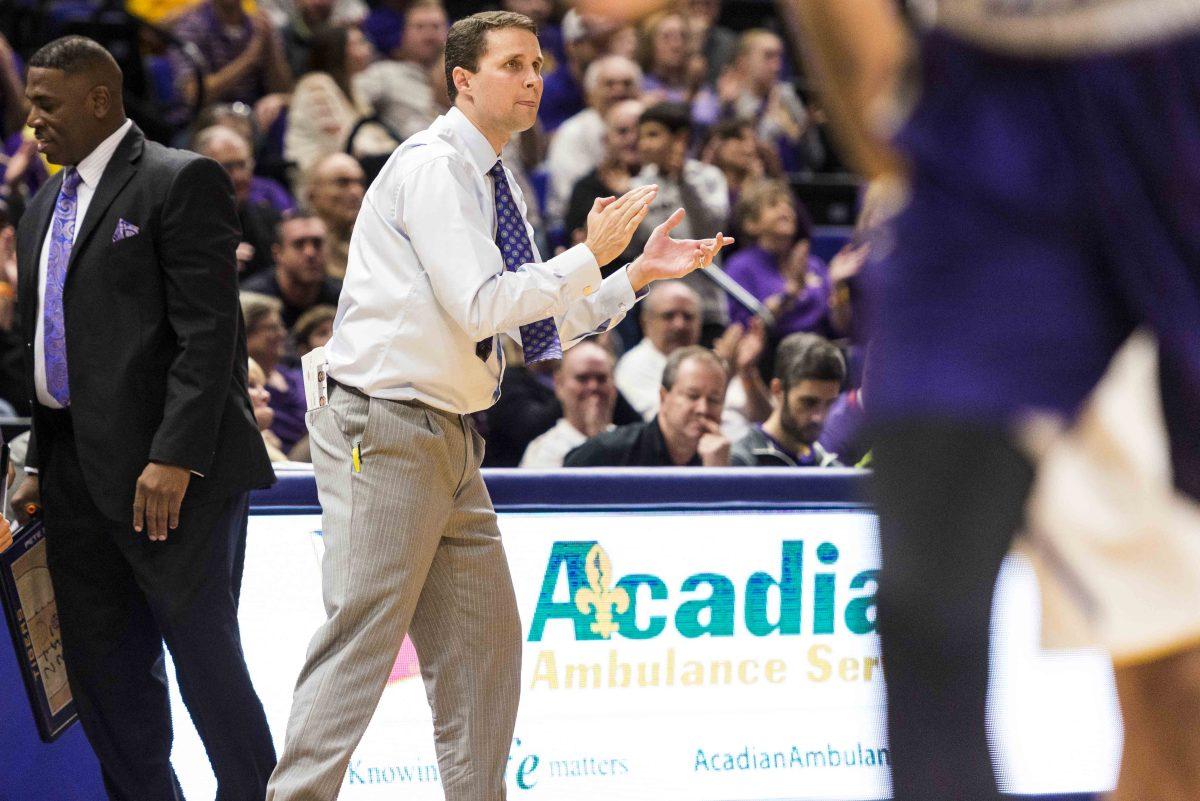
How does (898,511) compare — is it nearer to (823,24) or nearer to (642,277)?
(823,24)

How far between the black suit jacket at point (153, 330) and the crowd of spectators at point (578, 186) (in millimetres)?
1037

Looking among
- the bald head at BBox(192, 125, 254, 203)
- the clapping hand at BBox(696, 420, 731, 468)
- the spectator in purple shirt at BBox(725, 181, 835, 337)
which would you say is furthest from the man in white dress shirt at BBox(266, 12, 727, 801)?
the spectator in purple shirt at BBox(725, 181, 835, 337)

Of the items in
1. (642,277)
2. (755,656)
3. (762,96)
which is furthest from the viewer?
(762,96)

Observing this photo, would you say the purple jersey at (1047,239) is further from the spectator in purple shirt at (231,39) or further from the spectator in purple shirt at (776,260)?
the spectator in purple shirt at (231,39)

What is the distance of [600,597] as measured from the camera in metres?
4.62

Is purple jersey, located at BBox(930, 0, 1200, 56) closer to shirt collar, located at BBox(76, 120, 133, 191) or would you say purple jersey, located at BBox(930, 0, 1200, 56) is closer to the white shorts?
the white shorts

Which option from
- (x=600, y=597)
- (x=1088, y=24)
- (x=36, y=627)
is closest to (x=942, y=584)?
(x=1088, y=24)

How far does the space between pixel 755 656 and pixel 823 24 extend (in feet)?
10.4

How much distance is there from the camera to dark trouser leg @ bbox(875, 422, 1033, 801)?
1630 mm

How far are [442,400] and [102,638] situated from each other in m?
1.17

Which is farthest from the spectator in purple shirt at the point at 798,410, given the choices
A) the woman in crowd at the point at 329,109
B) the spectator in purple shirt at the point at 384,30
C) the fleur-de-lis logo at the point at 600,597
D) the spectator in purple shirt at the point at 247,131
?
the spectator in purple shirt at the point at 384,30

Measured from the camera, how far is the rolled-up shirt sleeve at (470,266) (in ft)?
11.6

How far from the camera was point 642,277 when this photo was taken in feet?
12.9

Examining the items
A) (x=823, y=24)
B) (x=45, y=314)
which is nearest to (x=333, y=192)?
(x=45, y=314)
